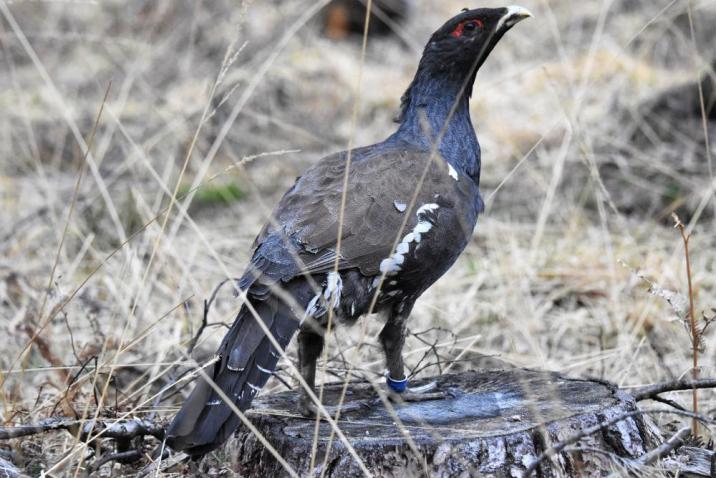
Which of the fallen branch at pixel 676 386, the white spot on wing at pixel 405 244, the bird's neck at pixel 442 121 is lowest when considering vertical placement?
the fallen branch at pixel 676 386

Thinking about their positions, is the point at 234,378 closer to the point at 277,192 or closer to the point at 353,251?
the point at 353,251

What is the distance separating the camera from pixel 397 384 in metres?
3.73

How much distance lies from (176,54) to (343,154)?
5965mm

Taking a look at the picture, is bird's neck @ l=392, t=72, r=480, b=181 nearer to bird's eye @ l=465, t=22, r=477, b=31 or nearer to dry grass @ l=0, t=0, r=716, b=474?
bird's eye @ l=465, t=22, r=477, b=31

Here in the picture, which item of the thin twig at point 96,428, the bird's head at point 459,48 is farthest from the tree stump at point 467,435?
the bird's head at point 459,48

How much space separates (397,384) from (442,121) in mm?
1189

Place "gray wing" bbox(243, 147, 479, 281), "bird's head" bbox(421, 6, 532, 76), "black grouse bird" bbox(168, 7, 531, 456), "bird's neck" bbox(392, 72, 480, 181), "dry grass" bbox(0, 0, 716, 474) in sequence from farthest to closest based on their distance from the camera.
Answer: "dry grass" bbox(0, 0, 716, 474)
"bird's head" bbox(421, 6, 532, 76)
"bird's neck" bbox(392, 72, 480, 181)
"gray wing" bbox(243, 147, 479, 281)
"black grouse bird" bbox(168, 7, 531, 456)

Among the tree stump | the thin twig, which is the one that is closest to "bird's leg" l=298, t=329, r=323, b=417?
the tree stump

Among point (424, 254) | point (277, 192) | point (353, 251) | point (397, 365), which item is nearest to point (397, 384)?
point (397, 365)

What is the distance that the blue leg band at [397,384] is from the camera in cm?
372

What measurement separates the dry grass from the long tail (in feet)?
0.92

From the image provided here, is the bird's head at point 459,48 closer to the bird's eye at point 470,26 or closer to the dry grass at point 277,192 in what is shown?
the bird's eye at point 470,26

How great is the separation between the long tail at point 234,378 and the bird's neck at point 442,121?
1.09 metres

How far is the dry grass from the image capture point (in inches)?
170
